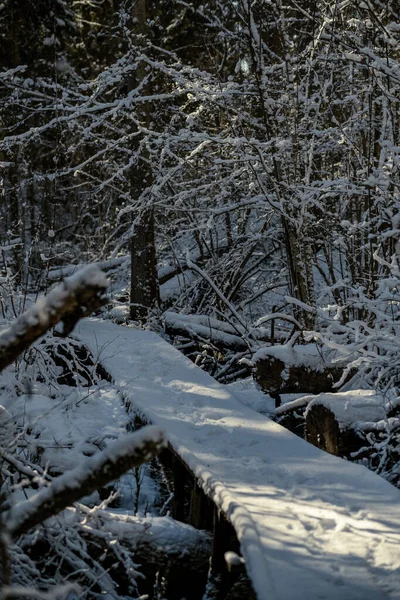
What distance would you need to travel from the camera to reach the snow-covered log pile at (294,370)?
7.14 meters

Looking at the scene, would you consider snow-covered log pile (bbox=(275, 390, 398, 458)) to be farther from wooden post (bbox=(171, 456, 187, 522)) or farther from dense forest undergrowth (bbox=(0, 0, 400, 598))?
wooden post (bbox=(171, 456, 187, 522))

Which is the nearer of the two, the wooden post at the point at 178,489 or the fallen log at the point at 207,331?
the wooden post at the point at 178,489

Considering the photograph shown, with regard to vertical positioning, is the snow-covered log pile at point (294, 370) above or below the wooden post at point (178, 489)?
above

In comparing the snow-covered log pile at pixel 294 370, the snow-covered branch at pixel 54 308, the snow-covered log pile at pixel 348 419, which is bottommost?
→ the snow-covered log pile at pixel 348 419

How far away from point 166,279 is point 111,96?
457 cm

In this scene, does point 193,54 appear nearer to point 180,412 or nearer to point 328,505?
point 180,412

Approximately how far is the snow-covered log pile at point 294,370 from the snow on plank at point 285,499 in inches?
27.7

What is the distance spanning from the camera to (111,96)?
15.2 meters

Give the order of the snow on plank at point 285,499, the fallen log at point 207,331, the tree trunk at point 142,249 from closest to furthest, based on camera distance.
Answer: the snow on plank at point 285,499 → the fallen log at point 207,331 → the tree trunk at point 142,249

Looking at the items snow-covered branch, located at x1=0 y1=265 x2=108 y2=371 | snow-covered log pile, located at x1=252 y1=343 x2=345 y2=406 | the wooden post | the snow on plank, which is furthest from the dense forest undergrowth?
the wooden post

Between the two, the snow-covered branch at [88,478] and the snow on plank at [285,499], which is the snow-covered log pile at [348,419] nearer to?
the snow on plank at [285,499]

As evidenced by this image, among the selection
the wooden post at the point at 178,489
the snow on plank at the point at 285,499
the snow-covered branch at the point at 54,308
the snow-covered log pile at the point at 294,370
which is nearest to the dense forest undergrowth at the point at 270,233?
the snow-covered log pile at the point at 294,370

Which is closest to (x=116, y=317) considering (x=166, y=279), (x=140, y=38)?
(x=166, y=279)

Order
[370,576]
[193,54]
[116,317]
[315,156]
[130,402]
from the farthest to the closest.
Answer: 1. [193,54]
2. [116,317]
3. [315,156]
4. [130,402]
5. [370,576]
